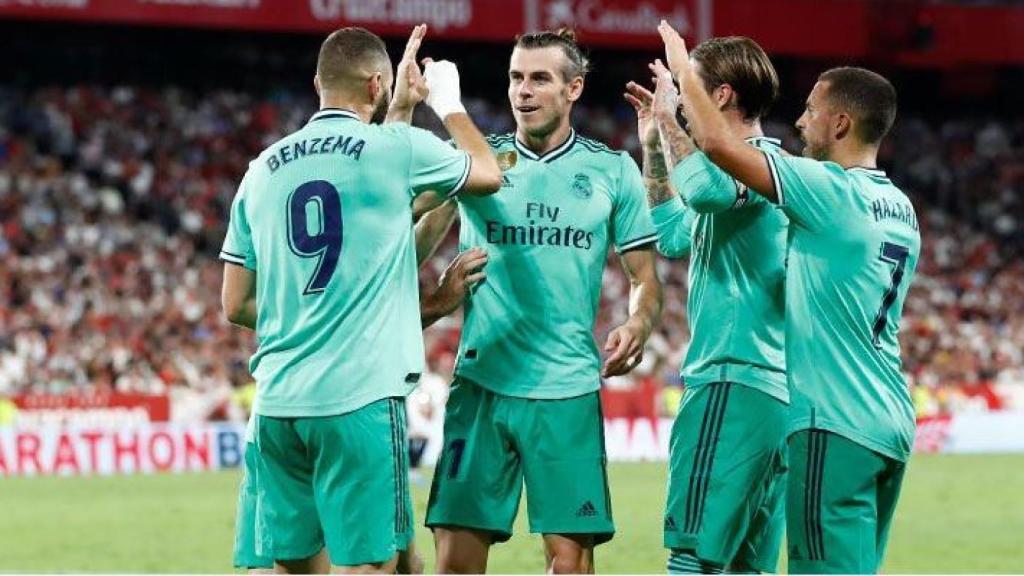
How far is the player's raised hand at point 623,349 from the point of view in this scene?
6.92 m

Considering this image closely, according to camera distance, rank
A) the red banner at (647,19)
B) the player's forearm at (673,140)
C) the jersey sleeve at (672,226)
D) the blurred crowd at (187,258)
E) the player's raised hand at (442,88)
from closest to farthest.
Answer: the player's forearm at (673,140) → the player's raised hand at (442,88) → the jersey sleeve at (672,226) → the blurred crowd at (187,258) → the red banner at (647,19)

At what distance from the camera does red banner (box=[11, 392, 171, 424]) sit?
21.8 m

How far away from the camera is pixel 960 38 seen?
34938mm

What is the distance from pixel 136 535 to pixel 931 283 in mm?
21126

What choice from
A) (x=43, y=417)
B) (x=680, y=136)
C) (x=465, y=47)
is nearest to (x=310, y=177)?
(x=680, y=136)

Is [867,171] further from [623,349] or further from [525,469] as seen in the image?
[525,469]

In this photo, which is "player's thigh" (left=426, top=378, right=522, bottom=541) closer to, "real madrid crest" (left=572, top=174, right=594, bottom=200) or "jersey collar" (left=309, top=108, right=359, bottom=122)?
"real madrid crest" (left=572, top=174, right=594, bottom=200)

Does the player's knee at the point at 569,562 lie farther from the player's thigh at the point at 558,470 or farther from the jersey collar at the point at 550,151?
the jersey collar at the point at 550,151

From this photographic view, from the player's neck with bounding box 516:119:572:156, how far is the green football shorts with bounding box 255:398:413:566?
63.6 inches

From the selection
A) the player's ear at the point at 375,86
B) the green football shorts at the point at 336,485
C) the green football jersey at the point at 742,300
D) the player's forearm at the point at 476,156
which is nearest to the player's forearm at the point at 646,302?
the green football jersey at the point at 742,300

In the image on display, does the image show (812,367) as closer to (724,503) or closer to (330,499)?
(724,503)

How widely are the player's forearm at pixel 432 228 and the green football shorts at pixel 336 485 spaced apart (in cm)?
128

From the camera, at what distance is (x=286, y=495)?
6.20 m

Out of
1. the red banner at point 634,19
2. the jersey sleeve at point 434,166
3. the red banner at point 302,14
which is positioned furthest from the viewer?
the red banner at point 634,19
